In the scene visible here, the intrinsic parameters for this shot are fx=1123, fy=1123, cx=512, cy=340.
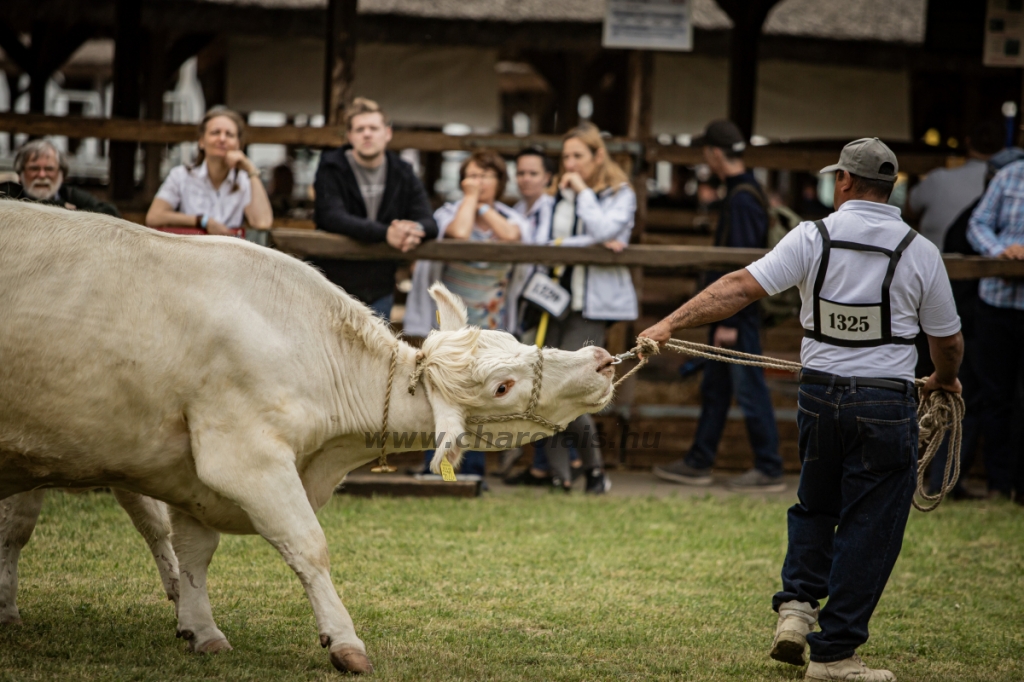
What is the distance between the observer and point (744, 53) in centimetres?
1073

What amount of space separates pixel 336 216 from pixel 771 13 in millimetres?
8823

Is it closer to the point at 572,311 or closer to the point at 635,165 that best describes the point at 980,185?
the point at 635,165

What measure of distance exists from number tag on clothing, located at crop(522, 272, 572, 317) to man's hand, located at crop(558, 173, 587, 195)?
0.59m

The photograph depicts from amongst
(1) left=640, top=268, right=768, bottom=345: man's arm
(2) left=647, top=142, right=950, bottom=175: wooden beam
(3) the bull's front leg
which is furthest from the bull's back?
(2) left=647, top=142, right=950, bottom=175: wooden beam

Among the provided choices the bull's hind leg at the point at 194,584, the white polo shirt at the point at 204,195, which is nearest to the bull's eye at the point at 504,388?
the bull's hind leg at the point at 194,584

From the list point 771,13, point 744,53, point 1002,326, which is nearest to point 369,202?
point 1002,326

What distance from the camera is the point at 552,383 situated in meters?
3.91

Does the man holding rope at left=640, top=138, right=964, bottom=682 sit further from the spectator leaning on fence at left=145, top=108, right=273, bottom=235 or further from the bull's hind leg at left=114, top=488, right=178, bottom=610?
the spectator leaning on fence at left=145, top=108, right=273, bottom=235

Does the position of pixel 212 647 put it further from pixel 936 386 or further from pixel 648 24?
pixel 648 24

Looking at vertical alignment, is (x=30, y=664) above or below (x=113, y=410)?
below

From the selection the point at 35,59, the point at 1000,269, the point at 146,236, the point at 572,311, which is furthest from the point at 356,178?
the point at 35,59

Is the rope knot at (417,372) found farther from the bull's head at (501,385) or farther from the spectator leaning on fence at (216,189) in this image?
the spectator leaning on fence at (216,189)

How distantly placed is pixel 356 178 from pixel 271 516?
10.8 ft

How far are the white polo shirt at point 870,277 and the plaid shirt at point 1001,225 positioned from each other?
358 cm
